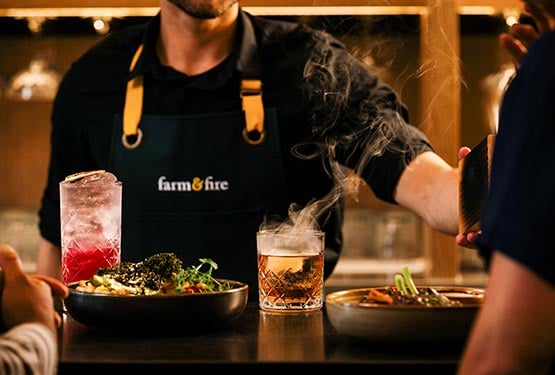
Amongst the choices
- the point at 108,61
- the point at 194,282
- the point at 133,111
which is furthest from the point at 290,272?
the point at 108,61

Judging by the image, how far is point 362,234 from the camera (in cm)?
495

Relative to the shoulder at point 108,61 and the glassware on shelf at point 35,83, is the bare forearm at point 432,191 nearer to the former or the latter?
the shoulder at point 108,61

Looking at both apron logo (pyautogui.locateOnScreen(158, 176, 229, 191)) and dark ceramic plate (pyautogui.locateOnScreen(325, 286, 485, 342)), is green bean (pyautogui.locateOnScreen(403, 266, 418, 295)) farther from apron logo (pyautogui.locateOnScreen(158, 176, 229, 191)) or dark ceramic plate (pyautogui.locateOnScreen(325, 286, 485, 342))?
apron logo (pyautogui.locateOnScreen(158, 176, 229, 191))

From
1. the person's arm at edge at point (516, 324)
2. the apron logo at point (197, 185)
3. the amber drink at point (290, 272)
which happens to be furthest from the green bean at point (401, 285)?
the apron logo at point (197, 185)

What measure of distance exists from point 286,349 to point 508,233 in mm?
526

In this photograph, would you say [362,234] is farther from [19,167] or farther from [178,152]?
[178,152]

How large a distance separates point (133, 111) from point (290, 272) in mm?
1026

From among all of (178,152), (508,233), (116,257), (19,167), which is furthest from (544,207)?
(19,167)

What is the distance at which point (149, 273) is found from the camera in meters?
1.81

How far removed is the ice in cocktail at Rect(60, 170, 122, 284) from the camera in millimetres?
2100

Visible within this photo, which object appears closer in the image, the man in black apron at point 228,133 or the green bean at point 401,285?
the green bean at point 401,285

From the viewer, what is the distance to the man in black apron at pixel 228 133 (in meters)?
2.72

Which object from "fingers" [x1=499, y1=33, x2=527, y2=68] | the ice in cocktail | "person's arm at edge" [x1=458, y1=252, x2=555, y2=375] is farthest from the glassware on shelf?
"person's arm at edge" [x1=458, y1=252, x2=555, y2=375]

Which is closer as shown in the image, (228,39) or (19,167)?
(228,39)
